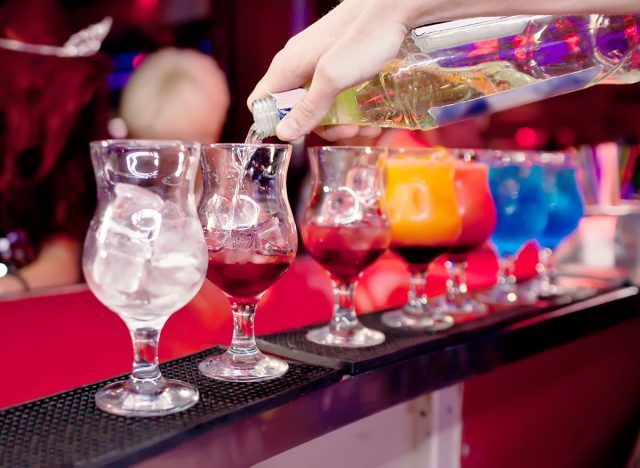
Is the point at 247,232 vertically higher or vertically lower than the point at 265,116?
lower

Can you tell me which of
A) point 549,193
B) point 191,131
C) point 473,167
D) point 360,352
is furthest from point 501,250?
point 191,131

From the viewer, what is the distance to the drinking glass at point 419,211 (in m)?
1.46

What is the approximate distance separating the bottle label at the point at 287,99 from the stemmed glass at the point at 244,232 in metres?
0.07

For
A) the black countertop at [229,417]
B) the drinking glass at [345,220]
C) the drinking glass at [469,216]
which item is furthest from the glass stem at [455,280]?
the drinking glass at [345,220]

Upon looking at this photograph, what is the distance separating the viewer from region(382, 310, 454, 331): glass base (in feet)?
4.56

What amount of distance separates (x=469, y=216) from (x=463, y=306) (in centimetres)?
21

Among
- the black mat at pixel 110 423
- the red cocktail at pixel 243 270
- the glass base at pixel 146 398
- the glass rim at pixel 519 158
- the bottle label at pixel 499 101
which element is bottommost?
the black mat at pixel 110 423

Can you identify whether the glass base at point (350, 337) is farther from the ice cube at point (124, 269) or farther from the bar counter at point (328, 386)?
the ice cube at point (124, 269)

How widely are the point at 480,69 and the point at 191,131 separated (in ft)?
10.3

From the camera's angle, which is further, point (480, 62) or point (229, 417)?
point (480, 62)

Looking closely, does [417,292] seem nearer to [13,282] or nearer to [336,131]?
[336,131]

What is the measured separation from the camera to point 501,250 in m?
1.89

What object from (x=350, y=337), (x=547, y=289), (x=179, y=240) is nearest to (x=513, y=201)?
(x=547, y=289)

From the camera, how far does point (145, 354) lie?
91 centimetres
